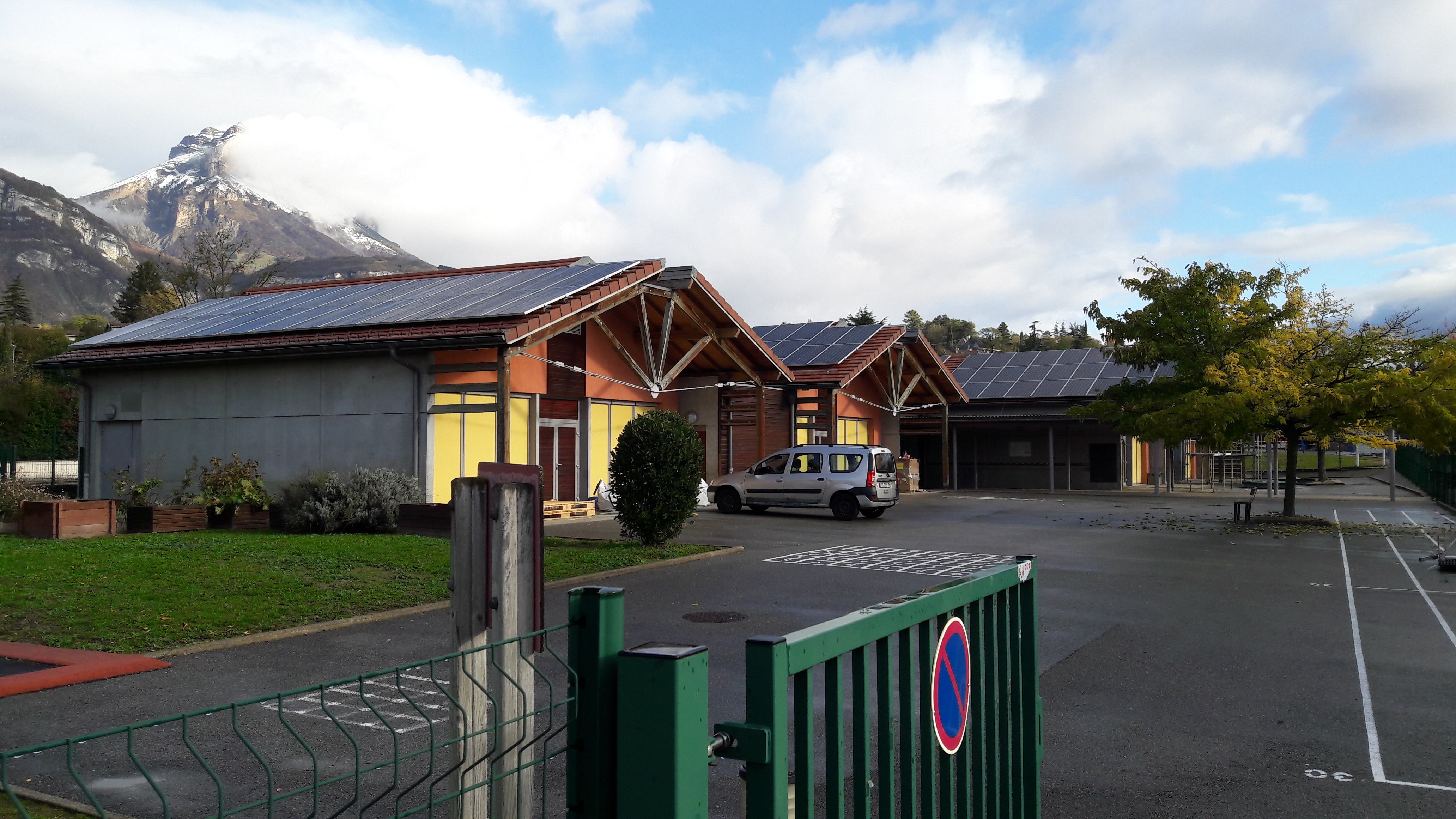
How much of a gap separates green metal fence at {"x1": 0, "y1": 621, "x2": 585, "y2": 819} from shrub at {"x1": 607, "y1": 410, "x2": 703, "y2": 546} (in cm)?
807

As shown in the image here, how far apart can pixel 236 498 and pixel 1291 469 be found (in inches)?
838

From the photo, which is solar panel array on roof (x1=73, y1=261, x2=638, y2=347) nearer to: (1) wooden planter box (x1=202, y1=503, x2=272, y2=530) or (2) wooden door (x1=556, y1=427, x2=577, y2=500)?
(2) wooden door (x1=556, y1=427, x2=577, y2=500)

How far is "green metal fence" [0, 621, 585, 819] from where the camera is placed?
2938 mm

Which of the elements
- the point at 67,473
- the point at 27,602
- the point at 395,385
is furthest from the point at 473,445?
the point at 67,473

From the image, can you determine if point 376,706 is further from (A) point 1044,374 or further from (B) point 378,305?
(A) point 1044,374

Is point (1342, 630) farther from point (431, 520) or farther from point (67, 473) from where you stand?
point (67, 473)

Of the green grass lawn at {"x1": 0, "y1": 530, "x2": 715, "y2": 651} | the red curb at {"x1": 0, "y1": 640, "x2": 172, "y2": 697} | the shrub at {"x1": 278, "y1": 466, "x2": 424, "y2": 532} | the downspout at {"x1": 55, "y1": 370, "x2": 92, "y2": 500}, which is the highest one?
the downspout at {"x1": 55, "y1": 370, "x2": 92, "y2": 500}

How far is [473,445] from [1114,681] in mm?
14624

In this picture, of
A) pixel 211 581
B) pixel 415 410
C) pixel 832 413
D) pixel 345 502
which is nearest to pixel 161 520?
pixel 345 502

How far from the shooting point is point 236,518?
686 inches

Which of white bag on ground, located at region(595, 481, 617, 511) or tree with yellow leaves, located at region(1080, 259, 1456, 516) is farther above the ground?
tree with yellow leaves, located at region(1080, 259, 1456, 516)

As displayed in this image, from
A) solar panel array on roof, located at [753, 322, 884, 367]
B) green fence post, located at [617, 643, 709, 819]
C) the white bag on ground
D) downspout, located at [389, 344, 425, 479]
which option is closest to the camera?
green fence post, located at [617, 643, 709, 819]

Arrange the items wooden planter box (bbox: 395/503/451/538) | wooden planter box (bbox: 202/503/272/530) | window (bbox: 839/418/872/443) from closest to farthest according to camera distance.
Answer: wooden planter box (bbox: 395/503/451/538), wooden planter box (bbox: 202/503/272/530), window (bbox: 839/418/872/443)

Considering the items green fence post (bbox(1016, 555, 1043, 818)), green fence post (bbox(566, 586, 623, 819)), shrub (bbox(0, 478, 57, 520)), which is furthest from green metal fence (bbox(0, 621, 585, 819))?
shrub (bbox(0, 478, 57, 520))
